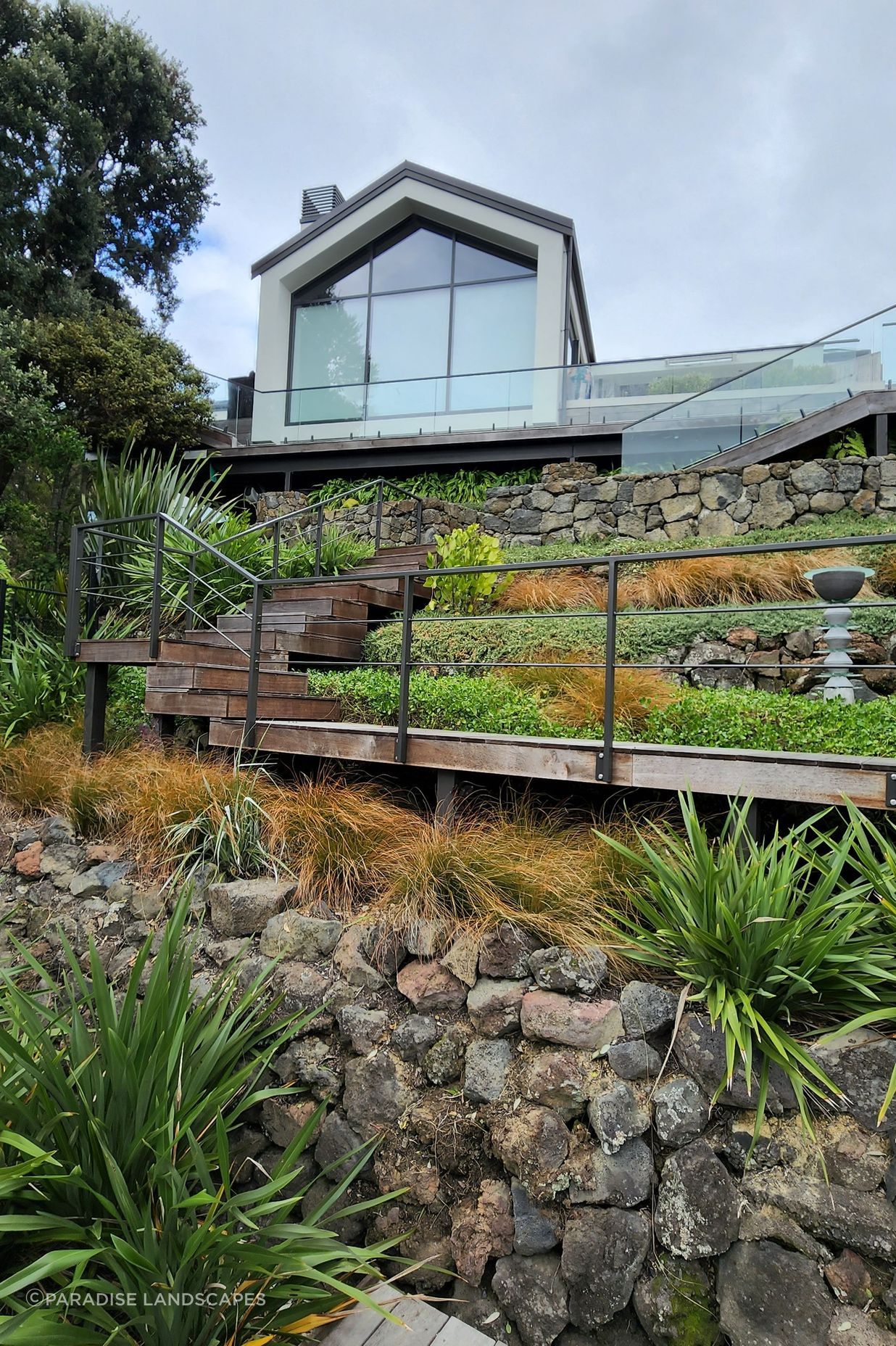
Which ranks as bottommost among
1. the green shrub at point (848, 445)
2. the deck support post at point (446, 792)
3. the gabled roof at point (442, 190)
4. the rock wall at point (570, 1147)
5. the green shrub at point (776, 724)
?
the rock wall at point (570, 1147)

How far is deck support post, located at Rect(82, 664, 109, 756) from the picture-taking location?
548 cm

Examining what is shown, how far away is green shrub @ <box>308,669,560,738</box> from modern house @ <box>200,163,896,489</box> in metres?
5.76

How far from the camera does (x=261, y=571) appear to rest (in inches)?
320

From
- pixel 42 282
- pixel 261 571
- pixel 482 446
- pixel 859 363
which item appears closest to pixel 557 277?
pixel 482 446

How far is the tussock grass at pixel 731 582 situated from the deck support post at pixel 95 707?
4.62 metres

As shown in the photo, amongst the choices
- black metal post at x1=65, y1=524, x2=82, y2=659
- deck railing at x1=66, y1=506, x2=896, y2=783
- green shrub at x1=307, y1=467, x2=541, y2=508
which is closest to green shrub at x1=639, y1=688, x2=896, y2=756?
deck railing at x1=66, y1=506, x2=896, y2=783

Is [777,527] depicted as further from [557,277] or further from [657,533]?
[557,277]

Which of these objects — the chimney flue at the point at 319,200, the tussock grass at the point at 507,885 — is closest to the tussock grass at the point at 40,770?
the tussock grass at the point at 507,885

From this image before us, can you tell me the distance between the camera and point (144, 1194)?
2.44 metres

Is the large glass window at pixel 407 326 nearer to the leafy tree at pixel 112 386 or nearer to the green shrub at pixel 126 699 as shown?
the leafy tree at pixel 112 386

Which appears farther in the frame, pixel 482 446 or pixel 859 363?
pixel 482 446

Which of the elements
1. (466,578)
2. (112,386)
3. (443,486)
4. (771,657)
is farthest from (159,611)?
(112,386)

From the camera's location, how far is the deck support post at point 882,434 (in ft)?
28.9

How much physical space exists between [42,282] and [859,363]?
15.1 metres
